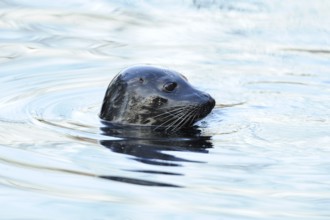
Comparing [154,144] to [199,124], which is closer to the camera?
[154,144]

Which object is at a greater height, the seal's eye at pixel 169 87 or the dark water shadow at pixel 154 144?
the seal's eye at pixel 169 87

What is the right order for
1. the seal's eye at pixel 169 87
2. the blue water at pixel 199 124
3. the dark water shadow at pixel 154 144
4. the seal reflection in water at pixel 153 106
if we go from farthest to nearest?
the seal's eye at pixel 169 87 → the seal reflection in water at pixel 153 106 → the dark water shadow at pixel 154 144 → the blue water at pixel 199 124

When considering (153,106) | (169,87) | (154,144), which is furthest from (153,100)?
(154,144)

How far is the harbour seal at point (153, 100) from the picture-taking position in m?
8.45

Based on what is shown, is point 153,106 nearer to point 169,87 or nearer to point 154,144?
point 169,87

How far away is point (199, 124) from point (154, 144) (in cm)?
85

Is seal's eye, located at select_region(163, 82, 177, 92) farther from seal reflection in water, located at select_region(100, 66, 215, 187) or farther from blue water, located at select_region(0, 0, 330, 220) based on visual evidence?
blue water, located at select_region(0, 0, 330, 220)

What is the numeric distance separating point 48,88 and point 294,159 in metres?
2.94

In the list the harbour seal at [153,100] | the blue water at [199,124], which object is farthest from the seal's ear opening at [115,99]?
the blue water at [199,124]

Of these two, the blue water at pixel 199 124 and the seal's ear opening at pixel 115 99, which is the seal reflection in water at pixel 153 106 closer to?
the seal's ear opening at pixel 115 99

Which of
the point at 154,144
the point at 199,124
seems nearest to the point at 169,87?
the point at 199,124

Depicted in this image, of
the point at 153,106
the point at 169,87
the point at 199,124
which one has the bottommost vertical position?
the point at 199,124

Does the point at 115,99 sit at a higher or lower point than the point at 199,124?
higher

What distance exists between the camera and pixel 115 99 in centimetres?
863
